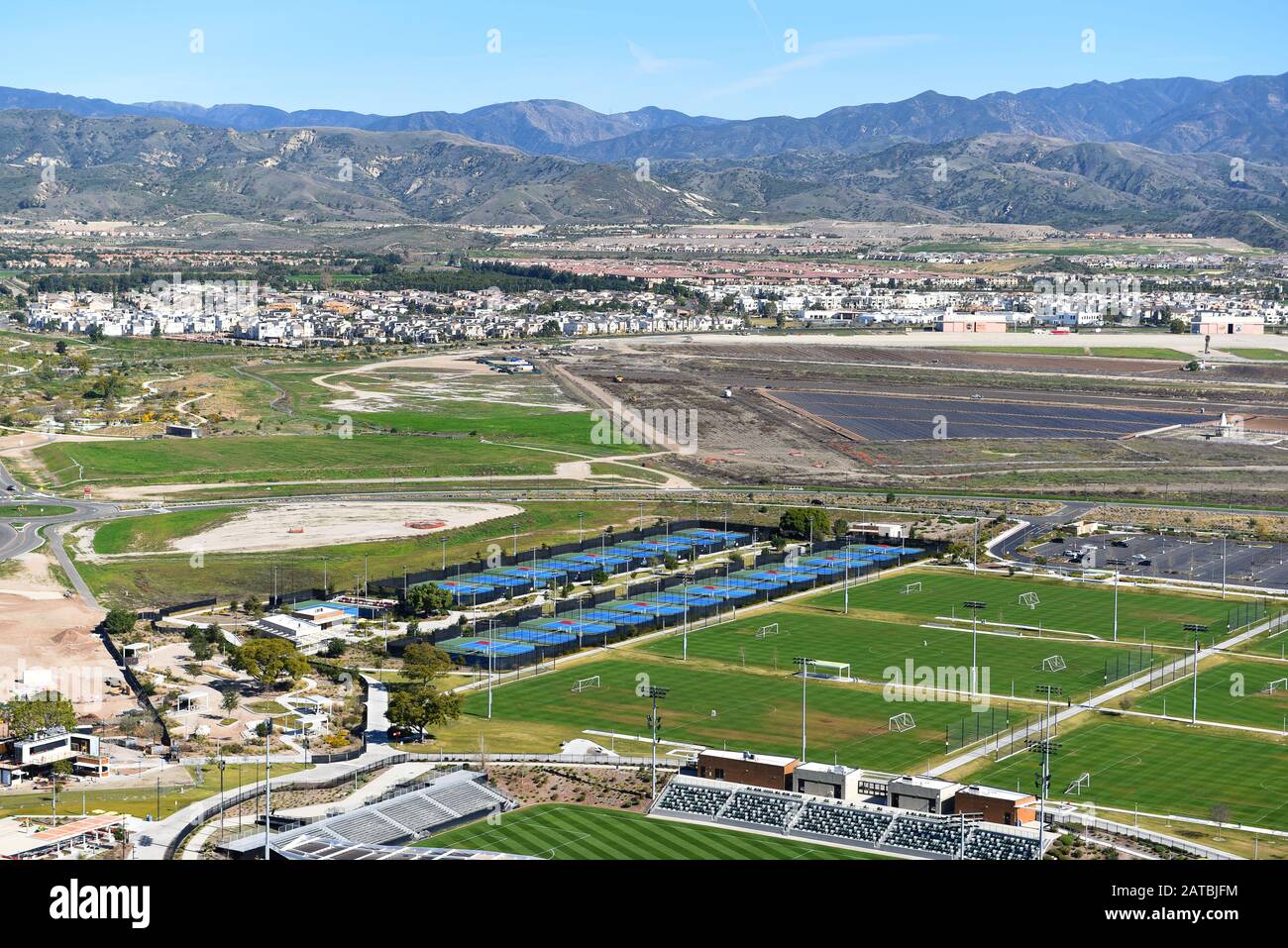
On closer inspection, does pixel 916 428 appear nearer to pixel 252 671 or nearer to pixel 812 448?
pixel 812 448

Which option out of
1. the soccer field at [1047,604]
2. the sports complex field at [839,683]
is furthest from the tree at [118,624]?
the soccer field at [1047,604]

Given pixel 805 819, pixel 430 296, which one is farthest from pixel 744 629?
pixel 430 296

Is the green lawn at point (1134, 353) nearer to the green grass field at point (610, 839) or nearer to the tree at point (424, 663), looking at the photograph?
the tree at point (424, 663)

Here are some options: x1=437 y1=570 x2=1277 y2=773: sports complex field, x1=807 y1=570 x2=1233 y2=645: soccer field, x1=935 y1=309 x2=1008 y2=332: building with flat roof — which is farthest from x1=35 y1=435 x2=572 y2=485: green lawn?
x1=935 y1=309 x2=1008 y2=332: building with flat roof

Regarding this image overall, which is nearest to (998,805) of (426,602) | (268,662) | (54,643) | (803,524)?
(268,662)

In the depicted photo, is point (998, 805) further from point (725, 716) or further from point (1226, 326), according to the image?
point (1226, 326)

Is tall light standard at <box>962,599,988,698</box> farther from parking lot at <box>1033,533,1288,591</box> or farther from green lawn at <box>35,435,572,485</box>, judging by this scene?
green lawn at <box>35,435,572,485</box>
